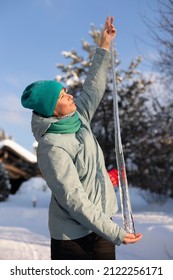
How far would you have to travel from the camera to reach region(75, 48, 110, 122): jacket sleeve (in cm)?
239

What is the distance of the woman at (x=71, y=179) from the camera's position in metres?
1.83

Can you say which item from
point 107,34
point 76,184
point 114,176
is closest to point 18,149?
point 107,34

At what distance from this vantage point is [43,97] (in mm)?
1978

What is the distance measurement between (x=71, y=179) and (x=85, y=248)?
0.40 m

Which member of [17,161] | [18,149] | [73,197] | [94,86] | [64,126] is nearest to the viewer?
[73,197]

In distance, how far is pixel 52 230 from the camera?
2037 mm

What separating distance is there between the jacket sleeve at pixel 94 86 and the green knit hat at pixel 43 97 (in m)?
0.39

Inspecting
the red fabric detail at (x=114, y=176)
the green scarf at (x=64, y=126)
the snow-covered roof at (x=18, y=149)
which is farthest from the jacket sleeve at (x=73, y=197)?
the snow-covered roof at (x=18, y=149)

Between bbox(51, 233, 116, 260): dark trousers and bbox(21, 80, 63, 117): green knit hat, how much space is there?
24.3 inches

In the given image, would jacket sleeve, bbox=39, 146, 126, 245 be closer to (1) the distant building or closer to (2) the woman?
(2) the woman

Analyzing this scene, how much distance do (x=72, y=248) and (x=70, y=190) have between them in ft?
1.14

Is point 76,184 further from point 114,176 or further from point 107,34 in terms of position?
point 107,34

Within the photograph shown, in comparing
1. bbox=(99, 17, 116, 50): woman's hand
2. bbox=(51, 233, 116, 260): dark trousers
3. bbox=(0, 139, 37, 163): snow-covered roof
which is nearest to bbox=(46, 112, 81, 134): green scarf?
bbox=(51, 233, 116, 260): dark trousers
